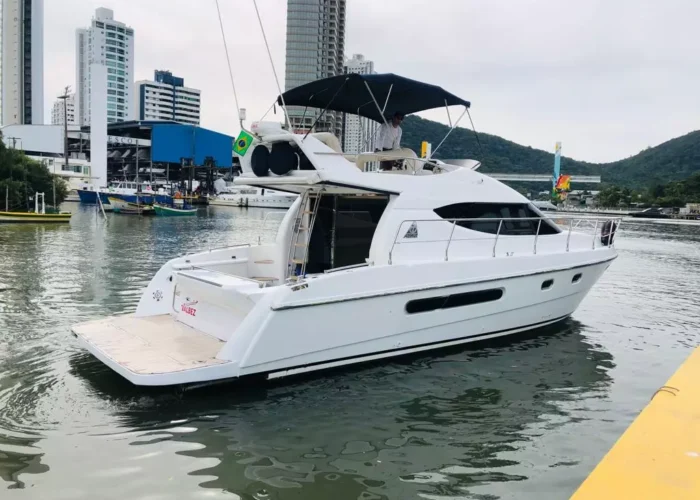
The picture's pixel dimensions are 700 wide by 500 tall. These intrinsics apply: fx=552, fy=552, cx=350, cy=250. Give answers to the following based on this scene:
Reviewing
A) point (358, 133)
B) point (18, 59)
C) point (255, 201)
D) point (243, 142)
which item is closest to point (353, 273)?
point (243, 142)

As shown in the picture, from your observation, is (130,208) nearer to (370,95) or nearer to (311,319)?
(370,95)

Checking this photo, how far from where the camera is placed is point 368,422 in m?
5.93

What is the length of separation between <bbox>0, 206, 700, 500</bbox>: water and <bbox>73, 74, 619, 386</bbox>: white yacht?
0.43 m

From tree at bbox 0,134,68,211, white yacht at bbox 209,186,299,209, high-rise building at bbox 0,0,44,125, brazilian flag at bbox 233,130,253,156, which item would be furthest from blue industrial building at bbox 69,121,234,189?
brazilian flag at bbox 233,130,253,156

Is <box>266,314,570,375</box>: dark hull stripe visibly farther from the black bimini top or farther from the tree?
the tree

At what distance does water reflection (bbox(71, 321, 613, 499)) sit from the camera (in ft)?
15.7

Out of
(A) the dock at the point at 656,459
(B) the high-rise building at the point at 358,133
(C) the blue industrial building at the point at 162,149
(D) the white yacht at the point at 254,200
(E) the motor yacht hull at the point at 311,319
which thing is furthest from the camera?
(C) the blue industrial building at the point at 162,149

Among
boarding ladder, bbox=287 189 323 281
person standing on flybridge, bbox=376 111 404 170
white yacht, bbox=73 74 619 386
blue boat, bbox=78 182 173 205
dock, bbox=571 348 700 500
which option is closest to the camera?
dock, bbox=571 348 700 500

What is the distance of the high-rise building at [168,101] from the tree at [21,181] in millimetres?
124804

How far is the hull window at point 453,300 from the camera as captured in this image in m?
7.69

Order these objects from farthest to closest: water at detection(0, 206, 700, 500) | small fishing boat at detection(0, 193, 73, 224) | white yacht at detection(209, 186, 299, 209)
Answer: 1. white yacht at detection(209, 186, 299, 209)
2. small fishing boat at detection(0, 193, 73, 224)
3. water at detection(0, 206, 700, 500)

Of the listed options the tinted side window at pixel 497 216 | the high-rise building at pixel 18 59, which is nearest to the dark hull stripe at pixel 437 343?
the tinted side window at pixel 497 216

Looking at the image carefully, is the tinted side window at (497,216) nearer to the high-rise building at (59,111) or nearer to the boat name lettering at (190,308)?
the boat name lettering at (190,308)

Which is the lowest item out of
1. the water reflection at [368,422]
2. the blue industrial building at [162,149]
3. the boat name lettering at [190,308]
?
the water reflection at [368,422]
